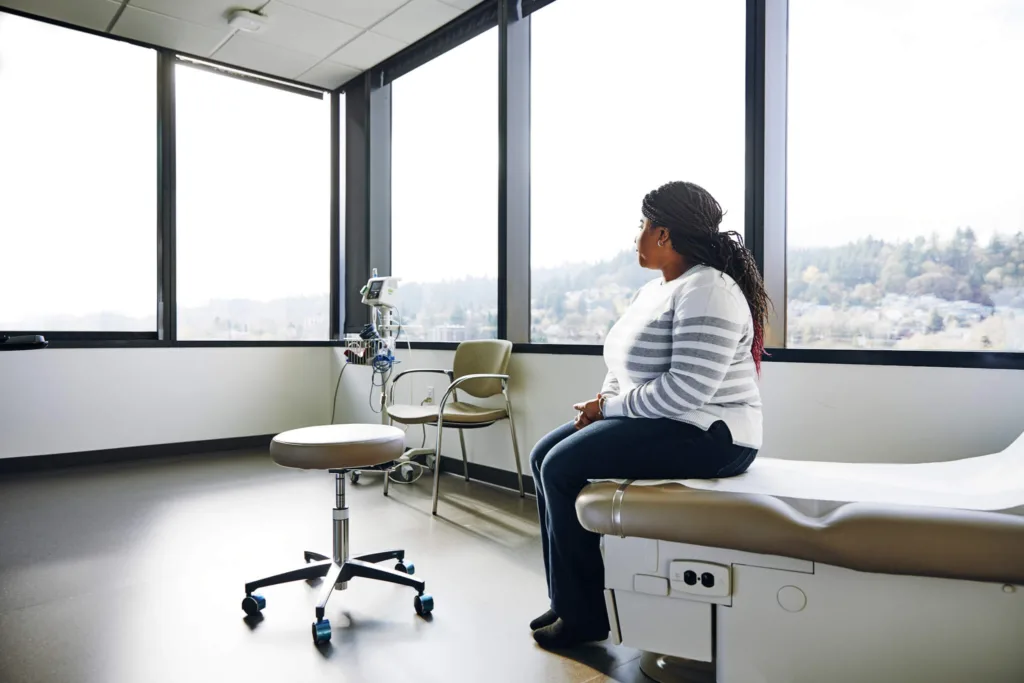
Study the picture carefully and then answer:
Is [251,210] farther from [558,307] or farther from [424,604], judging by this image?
[424,604]

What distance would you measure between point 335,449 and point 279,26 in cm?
341

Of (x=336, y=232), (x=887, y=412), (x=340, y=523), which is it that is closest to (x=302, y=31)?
(x=336, y=232)

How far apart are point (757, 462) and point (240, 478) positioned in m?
3.11

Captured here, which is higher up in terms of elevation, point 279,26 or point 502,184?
point 279,26

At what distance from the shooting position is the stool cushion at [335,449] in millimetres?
1946

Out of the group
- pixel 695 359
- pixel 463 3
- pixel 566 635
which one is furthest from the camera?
pixel 463 3

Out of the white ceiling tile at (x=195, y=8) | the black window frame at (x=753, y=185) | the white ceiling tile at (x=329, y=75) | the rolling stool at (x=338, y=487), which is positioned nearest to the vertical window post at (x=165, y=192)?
the white ceiling tile at (x=195, y=8)

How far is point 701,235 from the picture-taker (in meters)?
1.85

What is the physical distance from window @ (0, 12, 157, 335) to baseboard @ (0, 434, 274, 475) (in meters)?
0.82

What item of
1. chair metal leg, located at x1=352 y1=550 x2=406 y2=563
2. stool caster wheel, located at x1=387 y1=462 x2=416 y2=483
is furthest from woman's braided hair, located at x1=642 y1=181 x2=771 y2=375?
stool caster wheel, located at x1=387 y1=462 x2=416 y2=483

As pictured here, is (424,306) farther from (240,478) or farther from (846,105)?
(846,105)

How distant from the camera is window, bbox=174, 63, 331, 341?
4754 millimetres

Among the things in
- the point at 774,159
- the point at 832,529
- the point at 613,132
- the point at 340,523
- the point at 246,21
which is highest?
the point at 246,21

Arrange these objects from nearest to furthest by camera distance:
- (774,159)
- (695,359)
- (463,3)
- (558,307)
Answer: (695,359)
(774,159)
(558,307)
(463,3)
